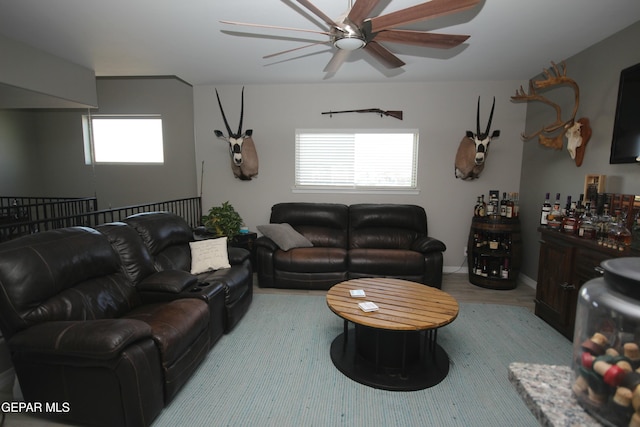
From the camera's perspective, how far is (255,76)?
4.13 metres

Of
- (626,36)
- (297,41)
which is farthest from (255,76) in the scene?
(626,36)

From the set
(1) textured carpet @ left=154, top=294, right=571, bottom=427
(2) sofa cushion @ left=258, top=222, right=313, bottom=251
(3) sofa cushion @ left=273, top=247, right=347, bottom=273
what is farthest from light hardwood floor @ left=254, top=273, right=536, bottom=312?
(2) sofa cushion @ left=258, top=222, right=313, bottom=251

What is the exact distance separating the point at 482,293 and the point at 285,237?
262cm

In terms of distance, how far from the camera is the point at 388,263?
11.9 feet

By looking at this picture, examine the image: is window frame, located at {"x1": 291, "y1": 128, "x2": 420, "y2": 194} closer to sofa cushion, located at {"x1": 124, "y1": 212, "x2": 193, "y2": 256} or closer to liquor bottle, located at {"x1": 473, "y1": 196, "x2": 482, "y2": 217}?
liquor bottle, located at {"x1": 473, "y1": 196, "x2": 482, "y2": 217}

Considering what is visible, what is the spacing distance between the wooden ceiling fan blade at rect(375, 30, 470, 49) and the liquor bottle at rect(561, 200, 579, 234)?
1977 millimetres

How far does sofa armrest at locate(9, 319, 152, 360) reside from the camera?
58.4 inches

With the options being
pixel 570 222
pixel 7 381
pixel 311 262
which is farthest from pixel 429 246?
pixel 7 381

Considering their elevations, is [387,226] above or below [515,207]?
below

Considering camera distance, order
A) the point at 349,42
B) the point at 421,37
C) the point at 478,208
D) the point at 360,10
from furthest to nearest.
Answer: the point at 478,208
the point at 421,37
the point at 349,42
the point at 360,10

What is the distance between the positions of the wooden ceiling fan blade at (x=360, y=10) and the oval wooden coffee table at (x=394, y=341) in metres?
1.93

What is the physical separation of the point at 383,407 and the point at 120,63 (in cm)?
470

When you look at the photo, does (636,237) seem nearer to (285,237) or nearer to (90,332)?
(285,237)

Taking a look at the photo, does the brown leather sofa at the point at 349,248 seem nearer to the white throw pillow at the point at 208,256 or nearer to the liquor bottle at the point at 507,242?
the white throw pillow at the point at 208,256
